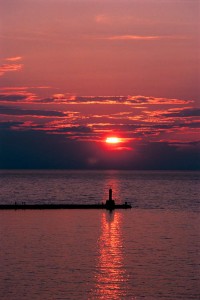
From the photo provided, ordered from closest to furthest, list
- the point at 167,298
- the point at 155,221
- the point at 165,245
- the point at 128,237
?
the point at 167,298 < the point at 165,245 < the point at 128,237 < the point at 155,221

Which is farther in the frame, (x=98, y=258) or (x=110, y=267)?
(x=98, y=258)

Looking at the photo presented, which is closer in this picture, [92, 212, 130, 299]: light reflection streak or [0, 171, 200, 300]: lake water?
[92, 212, 130, 299]: light reflection streak

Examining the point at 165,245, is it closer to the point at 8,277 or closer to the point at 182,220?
the point at 8,277

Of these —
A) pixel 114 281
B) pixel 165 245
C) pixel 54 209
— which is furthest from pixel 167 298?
pixel 54 209

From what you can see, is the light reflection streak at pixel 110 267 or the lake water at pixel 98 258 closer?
the light reflection streak at pixel 110 267

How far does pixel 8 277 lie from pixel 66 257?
10.1 metres

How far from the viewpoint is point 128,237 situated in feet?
238

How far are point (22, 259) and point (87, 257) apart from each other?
595 cm

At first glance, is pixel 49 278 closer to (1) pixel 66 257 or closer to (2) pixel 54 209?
(1) pixel 66 257

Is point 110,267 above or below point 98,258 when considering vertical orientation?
below

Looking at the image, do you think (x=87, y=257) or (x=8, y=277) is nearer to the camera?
(x=8, y=277)

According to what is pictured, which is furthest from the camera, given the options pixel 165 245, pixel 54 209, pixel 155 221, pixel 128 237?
pixel 54 209

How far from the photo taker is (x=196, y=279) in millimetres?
48812

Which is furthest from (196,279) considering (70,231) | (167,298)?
(70,231)
